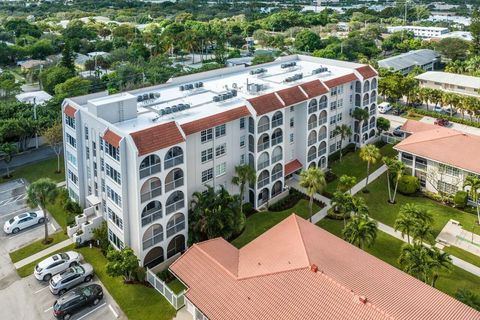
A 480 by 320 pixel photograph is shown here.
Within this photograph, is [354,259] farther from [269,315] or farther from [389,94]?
[389,94]

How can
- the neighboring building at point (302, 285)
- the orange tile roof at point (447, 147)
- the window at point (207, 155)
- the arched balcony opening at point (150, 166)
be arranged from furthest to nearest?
the orange tile roof at point (447, 147)
the window at point (207, 155)
the arched balcony opening at point (150, 166)
the neighboring building at point (302, 285)

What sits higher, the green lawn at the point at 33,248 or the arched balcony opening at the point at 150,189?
the arched balcony opening at the point at 150,189

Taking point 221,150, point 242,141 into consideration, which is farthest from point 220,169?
point 242,141

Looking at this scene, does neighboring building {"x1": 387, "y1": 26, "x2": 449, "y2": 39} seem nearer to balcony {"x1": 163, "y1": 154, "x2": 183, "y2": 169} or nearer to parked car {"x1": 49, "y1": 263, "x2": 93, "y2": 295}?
balcony {"x1": 163, "y1": 154, "x2": 183, "y2": 169}

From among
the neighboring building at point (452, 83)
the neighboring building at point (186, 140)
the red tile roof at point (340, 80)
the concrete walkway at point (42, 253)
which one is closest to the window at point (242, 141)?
the neighboring building at point (186, 140)

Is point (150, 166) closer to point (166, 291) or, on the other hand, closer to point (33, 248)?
point (166, 291)

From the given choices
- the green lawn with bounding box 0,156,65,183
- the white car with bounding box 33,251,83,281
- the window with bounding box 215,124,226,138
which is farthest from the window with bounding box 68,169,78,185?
the window with bounding box 215,124,226,138

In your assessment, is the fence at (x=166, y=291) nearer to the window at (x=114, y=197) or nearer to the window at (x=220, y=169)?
the window at (x=114, y=197)
